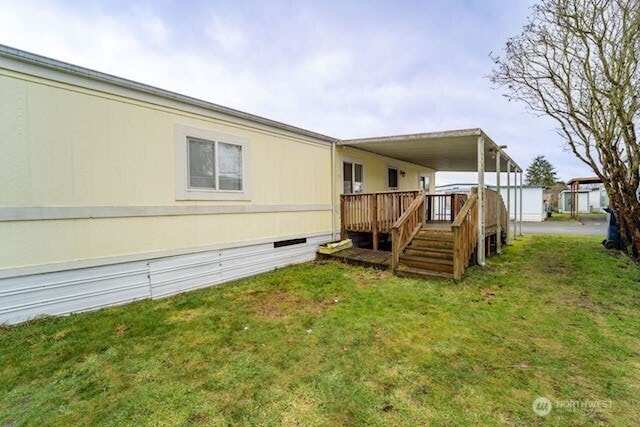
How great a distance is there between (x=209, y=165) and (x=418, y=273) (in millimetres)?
4711

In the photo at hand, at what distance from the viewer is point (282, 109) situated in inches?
749

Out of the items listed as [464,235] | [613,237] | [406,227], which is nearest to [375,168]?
[406,227]

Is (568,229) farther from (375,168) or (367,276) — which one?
(367,276)

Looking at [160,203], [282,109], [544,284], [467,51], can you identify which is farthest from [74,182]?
[282,109]

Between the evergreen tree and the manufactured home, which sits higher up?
the evergreen tree

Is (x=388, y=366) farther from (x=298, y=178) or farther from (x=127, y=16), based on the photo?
(x=127, y=16)

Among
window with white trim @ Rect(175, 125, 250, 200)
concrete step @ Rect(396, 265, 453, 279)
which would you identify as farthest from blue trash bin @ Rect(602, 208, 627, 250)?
window with white trim @ Rect(175, 125, 250, 200)

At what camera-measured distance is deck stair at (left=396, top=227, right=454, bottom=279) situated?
577 centimetres

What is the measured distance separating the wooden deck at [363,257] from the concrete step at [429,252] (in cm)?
55

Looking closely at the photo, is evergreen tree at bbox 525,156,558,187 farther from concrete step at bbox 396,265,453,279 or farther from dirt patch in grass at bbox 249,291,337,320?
dirt patch in grass at bbox 249,291,337,320

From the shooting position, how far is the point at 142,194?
458 centimetres

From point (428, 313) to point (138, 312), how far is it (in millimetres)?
4215

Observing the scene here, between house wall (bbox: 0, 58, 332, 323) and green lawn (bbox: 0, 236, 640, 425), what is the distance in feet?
1.89

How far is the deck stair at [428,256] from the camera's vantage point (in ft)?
18.9
